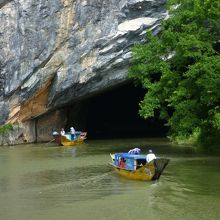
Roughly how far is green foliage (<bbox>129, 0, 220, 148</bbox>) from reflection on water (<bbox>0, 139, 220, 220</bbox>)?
6.02ft

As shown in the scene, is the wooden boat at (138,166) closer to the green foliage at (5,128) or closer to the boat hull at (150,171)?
the boat hull at (150,171)

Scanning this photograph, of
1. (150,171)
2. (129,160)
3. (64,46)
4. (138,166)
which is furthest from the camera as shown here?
(64,46)

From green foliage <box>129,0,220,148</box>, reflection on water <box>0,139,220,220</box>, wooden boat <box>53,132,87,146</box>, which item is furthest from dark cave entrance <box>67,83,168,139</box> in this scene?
reflection on water <box>0,139,220,220</box>

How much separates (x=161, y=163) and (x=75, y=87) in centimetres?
1643

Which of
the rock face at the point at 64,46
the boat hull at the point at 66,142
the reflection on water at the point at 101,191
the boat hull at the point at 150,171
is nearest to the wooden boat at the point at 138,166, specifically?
the boat hull at the point at 150,171

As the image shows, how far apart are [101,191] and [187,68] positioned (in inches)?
389

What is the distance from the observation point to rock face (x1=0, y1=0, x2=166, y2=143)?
96.4 feet

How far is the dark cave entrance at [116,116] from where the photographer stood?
4222cm

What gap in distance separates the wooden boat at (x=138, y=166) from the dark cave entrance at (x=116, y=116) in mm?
21829

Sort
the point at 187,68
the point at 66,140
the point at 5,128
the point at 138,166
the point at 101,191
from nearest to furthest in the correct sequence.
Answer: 1. the point at 101,191
2. the point at 138,166
3. the point at 187,68
4. the point at 66,140
5. the point at 5,128

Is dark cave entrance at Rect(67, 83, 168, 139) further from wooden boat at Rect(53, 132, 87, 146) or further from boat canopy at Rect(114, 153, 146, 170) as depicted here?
boat canopy at Rect(114, 153, 146, 170)

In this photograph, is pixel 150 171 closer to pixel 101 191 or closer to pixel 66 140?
pixel 101 191

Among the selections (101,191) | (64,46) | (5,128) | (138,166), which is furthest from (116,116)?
(101,191)

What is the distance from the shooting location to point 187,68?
75.8 feet
